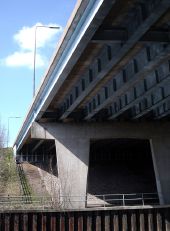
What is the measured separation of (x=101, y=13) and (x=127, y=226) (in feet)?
49.2

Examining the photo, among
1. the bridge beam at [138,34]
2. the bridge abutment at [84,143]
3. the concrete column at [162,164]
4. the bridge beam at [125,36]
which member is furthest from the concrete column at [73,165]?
the bridge beam at [125,36]

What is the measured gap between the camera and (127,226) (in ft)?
82.5

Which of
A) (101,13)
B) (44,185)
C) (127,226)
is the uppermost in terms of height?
(101,13)

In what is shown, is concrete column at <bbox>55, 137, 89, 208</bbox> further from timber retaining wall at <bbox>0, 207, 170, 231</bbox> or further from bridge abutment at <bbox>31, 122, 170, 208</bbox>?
timber retaining wall at <bbox>0, 207, 170, 231</bbox>

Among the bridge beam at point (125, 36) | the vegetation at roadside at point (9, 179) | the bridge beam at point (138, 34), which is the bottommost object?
the vegetation at roadside at point (9, 179)

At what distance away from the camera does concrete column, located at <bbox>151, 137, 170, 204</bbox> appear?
3497 centimetres

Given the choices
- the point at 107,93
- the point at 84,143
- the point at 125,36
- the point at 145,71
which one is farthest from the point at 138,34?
the point at 84,143

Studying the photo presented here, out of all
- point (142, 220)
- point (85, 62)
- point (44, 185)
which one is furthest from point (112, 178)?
point (85, 62)

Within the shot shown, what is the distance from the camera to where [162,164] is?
35969mm

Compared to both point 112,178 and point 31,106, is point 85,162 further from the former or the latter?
point 112,178

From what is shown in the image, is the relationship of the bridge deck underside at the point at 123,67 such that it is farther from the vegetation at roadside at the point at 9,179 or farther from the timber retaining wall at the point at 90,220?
the vegetation at roadside at the point at 9,179

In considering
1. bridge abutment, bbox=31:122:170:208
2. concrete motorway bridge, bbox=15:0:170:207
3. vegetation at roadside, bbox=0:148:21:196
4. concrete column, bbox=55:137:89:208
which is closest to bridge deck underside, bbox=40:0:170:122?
concrete motorway bridge, bbox=15:0:170:207

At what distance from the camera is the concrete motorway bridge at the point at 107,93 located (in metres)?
15.4

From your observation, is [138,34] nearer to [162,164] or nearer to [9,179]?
[162,164]
